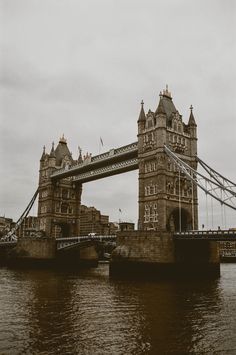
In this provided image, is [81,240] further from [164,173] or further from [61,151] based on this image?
[61,151]

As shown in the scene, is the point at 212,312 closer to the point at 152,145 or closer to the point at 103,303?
the point at 103,303

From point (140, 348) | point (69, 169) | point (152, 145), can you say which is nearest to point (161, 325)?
point (140, 348)

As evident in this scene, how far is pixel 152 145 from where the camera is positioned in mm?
53938

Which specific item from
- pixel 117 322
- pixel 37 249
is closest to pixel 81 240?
pixel 37 249

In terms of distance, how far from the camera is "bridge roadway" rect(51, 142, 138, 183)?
60312 mm

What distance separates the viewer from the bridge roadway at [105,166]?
6031 centimetres

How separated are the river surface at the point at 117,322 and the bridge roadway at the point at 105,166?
31396mm

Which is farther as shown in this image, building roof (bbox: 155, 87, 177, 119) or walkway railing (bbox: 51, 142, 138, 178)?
walkway railing (bbox: 51, 142, 138, 178)

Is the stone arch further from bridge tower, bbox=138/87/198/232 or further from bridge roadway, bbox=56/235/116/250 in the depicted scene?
bridge roadway, bbox=56/235/116/250

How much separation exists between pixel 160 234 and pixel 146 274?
4.90 metres

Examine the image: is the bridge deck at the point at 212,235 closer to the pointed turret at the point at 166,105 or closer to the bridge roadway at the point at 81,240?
the bridge roadway at the point at 81,240

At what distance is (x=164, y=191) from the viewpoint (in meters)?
51.4

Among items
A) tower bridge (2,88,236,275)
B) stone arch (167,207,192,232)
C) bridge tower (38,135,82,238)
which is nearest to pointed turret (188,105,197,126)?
tower bridge (2,88,236,275)

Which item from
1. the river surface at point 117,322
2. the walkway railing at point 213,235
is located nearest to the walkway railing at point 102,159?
the walkway railing at point 213,235
